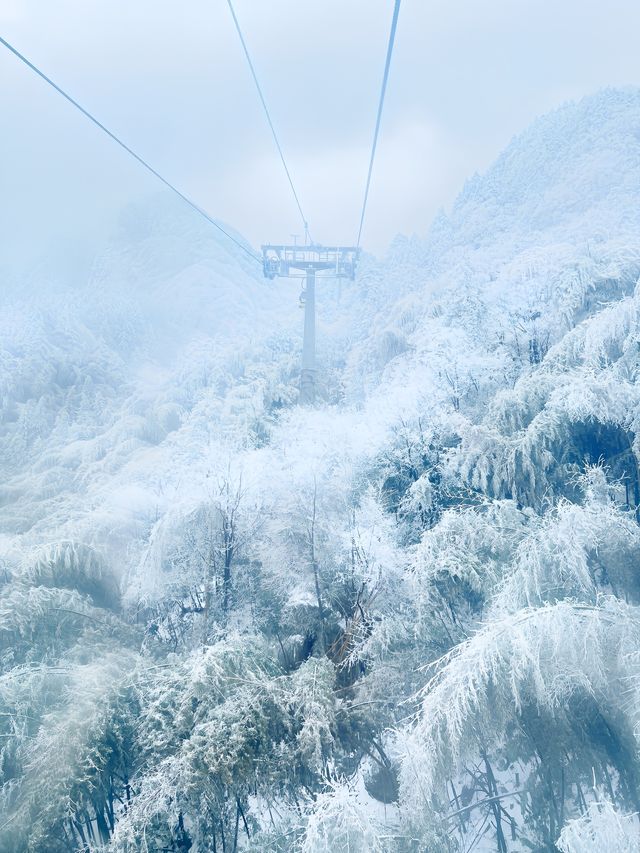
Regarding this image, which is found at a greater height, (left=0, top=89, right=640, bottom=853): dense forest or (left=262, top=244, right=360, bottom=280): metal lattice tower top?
(left=262, top=244, right=360, bottom=280): metal lattice tower top

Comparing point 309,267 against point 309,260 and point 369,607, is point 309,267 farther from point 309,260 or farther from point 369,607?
point 369,607

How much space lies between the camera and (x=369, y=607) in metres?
9.32

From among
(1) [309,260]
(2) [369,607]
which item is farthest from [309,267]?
(2) [369,607]

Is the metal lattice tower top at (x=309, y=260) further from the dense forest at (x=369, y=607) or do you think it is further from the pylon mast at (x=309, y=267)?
the dense forest at (x=369, y=607)

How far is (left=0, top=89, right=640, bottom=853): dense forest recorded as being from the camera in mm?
5875

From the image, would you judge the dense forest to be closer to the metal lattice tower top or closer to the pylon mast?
the pylon mast

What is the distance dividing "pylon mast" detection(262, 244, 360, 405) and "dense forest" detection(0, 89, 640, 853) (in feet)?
12.1

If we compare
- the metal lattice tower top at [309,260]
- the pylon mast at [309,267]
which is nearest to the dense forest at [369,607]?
the pylon mast at [309,267]

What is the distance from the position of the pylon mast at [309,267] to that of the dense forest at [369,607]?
3688mm

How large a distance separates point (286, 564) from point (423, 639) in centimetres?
343

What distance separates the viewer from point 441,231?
3027 centimetres

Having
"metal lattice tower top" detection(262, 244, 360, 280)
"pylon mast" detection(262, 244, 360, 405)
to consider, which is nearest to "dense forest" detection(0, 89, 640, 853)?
"pylon mast" detection(262, 244, 360, 405)

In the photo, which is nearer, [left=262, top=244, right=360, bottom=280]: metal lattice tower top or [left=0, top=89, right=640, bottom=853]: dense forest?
[left=0, top=89, right=640, bottom=853]: dense forest

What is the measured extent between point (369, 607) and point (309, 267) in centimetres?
1785
